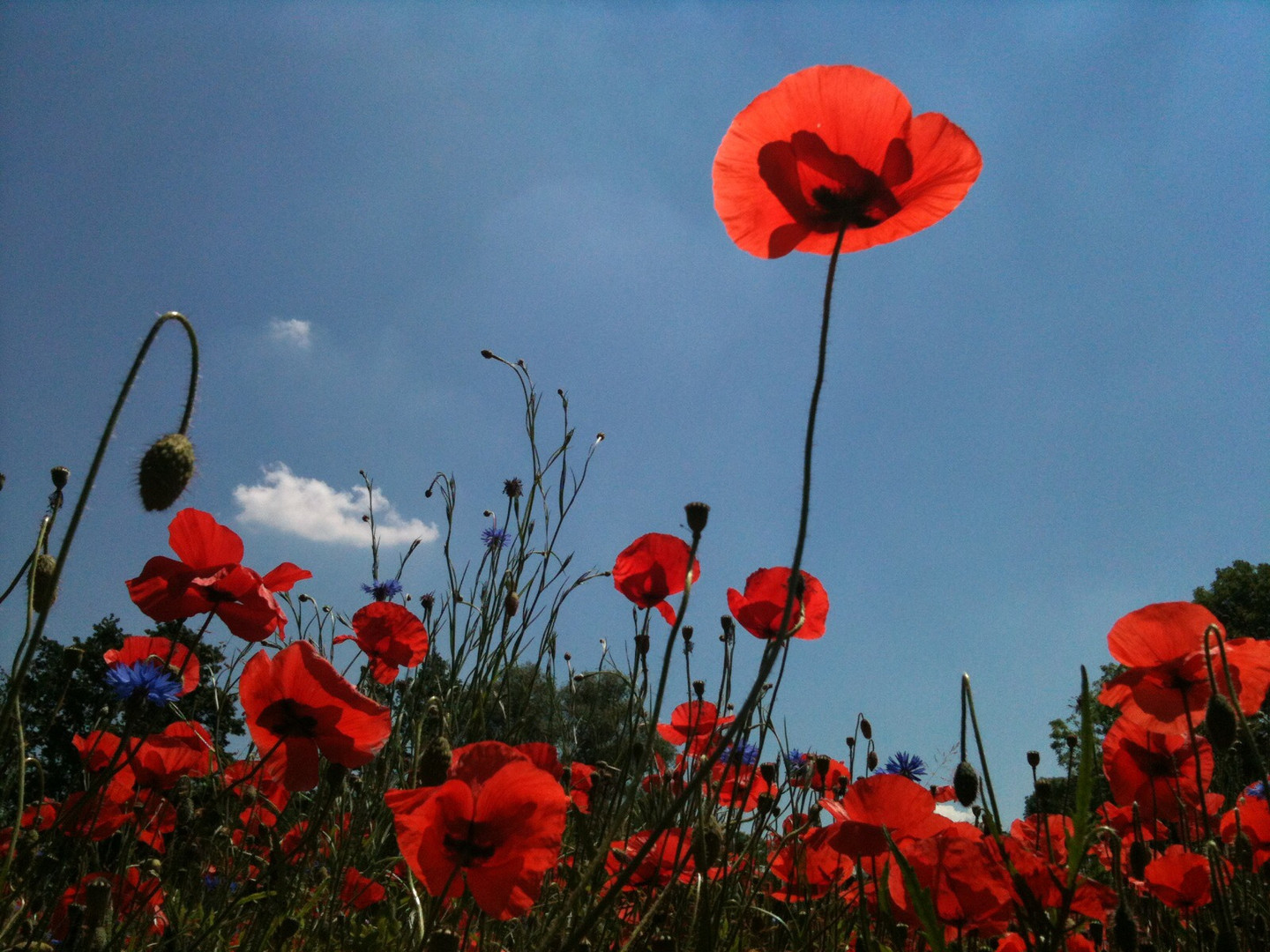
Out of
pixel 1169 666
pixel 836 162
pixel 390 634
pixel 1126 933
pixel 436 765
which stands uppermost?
pixel 836 162

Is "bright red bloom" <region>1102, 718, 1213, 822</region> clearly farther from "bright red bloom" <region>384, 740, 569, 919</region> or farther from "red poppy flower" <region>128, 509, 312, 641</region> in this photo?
"red poppy flower" <region>128, 509, 312, 641</region>

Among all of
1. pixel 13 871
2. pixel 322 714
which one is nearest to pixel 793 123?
pixel 322 714

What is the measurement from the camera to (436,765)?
1.39 meters

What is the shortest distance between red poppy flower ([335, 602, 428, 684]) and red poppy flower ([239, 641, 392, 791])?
1.05 metres

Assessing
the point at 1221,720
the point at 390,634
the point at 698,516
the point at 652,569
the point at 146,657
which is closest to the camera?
the point at 698,516

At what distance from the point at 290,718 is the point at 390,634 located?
3.76 ft

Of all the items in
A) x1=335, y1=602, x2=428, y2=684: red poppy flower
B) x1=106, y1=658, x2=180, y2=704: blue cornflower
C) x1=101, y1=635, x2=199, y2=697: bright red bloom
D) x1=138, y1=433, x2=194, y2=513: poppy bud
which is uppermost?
x1=335, y1=602, x2=428, y2=684: red poppy flower

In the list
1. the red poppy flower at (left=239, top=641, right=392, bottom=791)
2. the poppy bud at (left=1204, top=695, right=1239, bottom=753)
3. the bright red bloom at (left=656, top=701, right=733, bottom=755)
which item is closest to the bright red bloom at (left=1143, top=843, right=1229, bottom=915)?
the poppy bud at (left=1204, top=695, right=1239, bottom=753)

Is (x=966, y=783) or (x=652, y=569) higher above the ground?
(x=652, y=569)

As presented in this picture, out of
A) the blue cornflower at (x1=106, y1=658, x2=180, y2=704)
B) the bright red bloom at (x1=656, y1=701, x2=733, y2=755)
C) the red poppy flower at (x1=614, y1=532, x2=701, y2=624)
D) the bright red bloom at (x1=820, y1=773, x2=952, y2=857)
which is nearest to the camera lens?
the bright red bloom at (x1=820, y1=773, x2=952, y2=857)

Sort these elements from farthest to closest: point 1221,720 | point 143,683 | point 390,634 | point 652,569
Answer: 1. point 390,634
2. point 652,569
3. point 143,683
4. point 1221,720

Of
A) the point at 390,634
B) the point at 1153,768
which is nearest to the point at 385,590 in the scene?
the point at 390,634

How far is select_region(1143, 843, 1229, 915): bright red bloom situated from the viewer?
1902mm

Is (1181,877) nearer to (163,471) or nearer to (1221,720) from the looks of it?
(1221,720)
